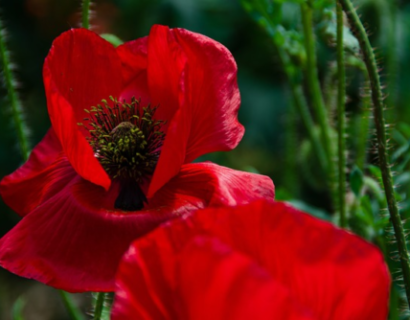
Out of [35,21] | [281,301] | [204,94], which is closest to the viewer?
[281,301]

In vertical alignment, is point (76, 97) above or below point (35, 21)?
above

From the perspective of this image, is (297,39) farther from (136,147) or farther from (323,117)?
(136,147)

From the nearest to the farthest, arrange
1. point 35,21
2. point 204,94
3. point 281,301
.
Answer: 1. point 281,301
2. point 204,94
3. point 35,21

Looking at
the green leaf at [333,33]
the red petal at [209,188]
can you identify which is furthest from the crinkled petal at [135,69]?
the green leaf at [333,33]

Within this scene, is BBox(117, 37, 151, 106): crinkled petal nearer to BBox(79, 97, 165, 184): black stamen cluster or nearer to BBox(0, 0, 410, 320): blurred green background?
BBox(79, 97, 165, 184): black stamen cluster

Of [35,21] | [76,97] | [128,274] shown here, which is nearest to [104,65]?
[76,97]

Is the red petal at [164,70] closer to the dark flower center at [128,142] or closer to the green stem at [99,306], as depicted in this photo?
the dark flower center at [128,142]

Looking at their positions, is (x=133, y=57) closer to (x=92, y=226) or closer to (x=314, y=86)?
(x=92, y=226)
